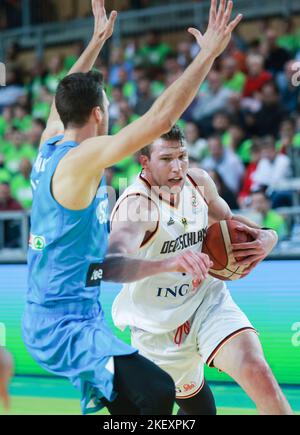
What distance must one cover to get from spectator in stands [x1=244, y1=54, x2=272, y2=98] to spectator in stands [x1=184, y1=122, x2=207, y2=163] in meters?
0.94

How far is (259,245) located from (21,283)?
A: 316cm

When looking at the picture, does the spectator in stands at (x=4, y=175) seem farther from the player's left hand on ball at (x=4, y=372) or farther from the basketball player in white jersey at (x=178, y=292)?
the player's left hand on ball at (x=4, y=372)

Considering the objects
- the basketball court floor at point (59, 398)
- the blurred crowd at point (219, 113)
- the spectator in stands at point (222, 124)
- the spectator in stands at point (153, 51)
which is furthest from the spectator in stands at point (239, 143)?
the basketball court floor at point (59, 398)

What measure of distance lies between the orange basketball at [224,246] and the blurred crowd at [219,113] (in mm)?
3170

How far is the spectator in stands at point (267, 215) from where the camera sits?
804 cm

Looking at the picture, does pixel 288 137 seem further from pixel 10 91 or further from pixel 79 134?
pixel 10 91

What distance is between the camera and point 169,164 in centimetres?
480

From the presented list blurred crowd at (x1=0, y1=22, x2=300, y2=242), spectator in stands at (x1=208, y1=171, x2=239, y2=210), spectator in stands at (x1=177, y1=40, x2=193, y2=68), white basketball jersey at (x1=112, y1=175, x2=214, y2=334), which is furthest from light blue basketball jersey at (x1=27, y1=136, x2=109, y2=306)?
spectator in stands at (x1=177, y1=40, x2=193, y2=68)

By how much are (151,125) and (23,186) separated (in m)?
→ 7.32

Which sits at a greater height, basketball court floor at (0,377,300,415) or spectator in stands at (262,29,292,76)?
spectator in stands at (262,29,292,76)

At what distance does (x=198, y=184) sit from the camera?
5.08 m

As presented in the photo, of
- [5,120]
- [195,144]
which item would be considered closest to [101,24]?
[195,144]

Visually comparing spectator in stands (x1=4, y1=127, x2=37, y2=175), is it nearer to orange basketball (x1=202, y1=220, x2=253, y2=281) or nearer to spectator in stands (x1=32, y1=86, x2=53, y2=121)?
spectator in stands (x1=32, y1=86, x2=53, y2=121)

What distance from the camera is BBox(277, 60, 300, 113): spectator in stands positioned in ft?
34.6
